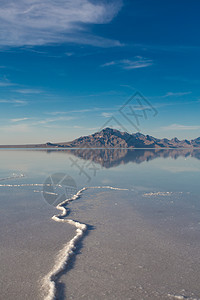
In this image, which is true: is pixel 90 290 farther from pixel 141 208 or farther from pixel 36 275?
pixel 141 208

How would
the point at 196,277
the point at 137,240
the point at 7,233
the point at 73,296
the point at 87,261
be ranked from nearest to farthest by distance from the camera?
the point at 73,296 < the point at 196,277 < the point at 87,261 < the point at 137,240 < the point at 7,233

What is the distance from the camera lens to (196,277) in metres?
7.48

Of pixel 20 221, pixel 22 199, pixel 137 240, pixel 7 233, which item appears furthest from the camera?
pixel 22 199

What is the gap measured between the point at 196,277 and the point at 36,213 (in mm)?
9550

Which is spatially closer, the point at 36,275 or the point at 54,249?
the point at 36,275

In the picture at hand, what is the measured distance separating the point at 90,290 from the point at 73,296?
53 centimetres

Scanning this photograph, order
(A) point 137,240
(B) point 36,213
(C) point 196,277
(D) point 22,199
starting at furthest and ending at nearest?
(D) point 22,199 → (B) point 36,213 → (A) point 137,240 → (C) point 196,277

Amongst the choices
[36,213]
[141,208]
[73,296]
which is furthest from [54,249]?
[141,208]

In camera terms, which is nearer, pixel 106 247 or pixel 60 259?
pixel 60 259

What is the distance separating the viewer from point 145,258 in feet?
28.3

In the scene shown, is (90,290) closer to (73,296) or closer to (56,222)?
(73,296)

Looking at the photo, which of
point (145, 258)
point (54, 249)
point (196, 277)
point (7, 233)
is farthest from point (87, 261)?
point (7, 233)

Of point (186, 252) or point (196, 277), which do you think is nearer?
point (196, 277)

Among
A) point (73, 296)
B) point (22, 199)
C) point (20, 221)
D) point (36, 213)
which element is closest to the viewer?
point (73, 296)
